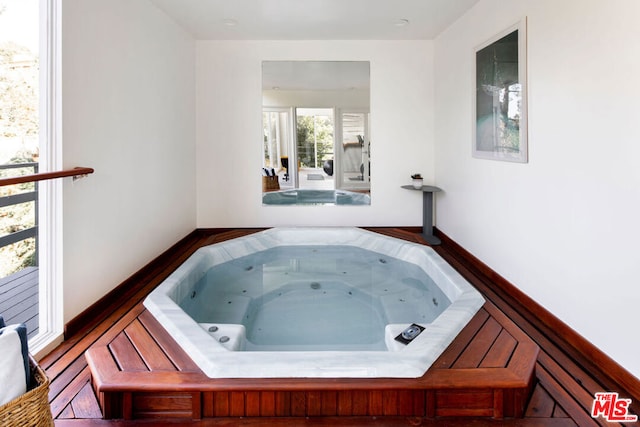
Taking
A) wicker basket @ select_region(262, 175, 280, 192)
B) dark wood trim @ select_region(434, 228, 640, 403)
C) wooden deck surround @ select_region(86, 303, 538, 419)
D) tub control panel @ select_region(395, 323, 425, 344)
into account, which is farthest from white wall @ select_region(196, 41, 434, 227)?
wooden deck surround @ select_region(86, 303, 538, 419)

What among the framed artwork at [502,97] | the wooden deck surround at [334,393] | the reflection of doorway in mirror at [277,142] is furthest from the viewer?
the reflection of doorway in mirror at [277,142]

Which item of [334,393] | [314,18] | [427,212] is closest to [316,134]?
[314,18]

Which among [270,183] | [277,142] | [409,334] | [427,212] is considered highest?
[277,142]

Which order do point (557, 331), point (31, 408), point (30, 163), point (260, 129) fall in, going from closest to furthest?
point (31, 408) < point (30, 163) < point (557, 331) < point (260, 129)

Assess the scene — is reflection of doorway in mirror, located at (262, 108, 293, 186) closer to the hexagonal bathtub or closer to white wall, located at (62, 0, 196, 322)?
the hexagonal bathtub

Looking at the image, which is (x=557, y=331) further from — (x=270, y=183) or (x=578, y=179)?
(x=270, y=183)

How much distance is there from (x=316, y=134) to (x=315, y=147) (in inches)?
6.5

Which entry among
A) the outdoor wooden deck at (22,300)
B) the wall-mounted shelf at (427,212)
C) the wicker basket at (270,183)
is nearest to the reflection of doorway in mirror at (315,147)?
the wicker basket at (270,183)

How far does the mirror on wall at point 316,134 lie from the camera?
486cm

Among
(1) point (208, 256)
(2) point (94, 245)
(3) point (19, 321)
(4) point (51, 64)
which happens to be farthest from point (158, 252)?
(4) point (51, 64)

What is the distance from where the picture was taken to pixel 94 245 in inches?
Answer: 101

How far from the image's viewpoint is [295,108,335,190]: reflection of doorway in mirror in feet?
16.5

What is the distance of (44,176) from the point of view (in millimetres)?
1952

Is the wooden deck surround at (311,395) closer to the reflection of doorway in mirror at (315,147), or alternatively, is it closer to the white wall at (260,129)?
the white wall at (260,129)
